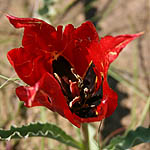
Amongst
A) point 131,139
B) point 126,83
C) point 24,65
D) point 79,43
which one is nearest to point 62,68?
point 79,43

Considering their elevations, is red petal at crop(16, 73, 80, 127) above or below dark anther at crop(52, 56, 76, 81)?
below

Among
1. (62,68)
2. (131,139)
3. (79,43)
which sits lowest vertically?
(131,139)

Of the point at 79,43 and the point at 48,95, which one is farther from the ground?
the point at 79,43

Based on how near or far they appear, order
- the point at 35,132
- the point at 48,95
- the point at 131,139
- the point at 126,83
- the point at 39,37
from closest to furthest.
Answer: the point at 48,95
the point at 39,37
the point at 35,132
the point at 131,139
the point at 126,83

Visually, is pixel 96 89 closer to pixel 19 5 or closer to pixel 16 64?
pixel 16 64

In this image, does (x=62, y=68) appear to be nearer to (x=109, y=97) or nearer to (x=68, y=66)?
(x=68, y=66)

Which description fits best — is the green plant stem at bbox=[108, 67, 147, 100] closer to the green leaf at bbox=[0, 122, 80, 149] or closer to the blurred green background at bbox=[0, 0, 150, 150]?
the blurred green background at bbox=[0, 0, 150, 150]

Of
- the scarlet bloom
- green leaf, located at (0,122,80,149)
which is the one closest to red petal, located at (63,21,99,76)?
the scarlet bloom

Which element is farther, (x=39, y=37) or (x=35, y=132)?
(x=35, y=132)

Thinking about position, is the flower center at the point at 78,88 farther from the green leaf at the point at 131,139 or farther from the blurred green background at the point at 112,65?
the blurred green background at the point at 112,65
